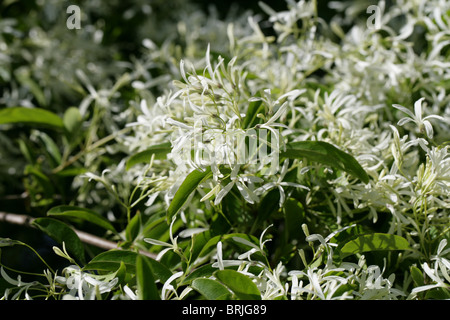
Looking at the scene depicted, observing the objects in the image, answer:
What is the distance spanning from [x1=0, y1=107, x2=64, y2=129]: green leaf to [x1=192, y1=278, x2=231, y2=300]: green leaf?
517 mm

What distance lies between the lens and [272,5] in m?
1.42

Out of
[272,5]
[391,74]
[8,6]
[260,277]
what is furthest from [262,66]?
[8,6]

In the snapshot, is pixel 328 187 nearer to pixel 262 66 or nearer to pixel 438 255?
pixel 438 255

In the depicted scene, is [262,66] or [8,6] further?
[8,6]

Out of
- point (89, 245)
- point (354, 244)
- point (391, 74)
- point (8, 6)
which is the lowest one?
point (89, 245)

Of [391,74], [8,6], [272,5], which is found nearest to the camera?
[391,74]

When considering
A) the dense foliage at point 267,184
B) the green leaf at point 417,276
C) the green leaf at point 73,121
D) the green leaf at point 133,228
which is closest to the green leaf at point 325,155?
the dense foliage at point 267,184

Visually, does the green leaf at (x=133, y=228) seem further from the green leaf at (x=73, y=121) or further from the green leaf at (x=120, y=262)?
the green leaf at (x=73, y=121)

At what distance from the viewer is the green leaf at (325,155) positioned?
0.55 meters

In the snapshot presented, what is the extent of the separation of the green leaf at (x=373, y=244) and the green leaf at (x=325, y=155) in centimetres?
6

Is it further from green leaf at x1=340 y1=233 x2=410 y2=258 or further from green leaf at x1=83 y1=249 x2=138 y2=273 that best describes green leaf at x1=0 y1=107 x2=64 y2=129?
green leaf at x1=340 y1=233 x2=410 y2=258
